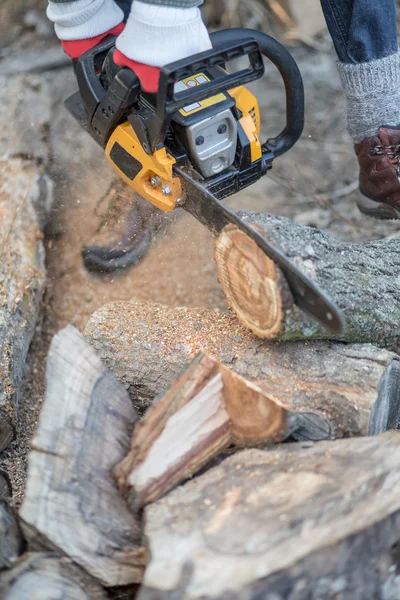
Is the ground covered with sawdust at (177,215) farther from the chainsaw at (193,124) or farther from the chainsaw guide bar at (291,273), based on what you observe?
the chainsaw guide bar at (291,273)

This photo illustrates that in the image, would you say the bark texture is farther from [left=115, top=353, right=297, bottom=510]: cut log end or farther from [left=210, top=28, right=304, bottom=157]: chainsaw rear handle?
[left=210, top=28, right=304, bottom=157]: chainsaw rear handle

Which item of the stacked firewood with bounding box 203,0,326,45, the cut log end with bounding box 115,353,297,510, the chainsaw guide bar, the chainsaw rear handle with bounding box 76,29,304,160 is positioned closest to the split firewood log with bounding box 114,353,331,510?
the cut log end with bounding box 115,353,297,510

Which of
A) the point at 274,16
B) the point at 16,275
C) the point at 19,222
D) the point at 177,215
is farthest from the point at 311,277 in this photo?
the point at 274,16

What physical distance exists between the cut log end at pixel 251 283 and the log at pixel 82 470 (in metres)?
0.43

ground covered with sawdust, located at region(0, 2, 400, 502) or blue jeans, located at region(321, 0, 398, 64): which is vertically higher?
blue jeans, located at region(321, 0, 398, 64)

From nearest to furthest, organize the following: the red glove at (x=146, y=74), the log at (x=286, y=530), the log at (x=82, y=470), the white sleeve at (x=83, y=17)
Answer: the log at (x=286, y=530), the log at (x=82, y=470), the red glove at (x=146, y=74), the white sleeve at (x=83, y=17)

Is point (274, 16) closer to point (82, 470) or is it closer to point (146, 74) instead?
point (146, 74)

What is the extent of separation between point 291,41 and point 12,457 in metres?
3.13

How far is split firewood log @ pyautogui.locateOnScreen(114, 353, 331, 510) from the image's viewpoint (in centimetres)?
134

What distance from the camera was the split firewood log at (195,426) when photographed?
4.39ft

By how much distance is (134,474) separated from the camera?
4.32ft

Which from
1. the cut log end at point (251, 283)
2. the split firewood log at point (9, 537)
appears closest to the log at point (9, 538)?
the split firewood log at point (9, 537)

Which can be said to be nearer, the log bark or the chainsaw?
the log bark

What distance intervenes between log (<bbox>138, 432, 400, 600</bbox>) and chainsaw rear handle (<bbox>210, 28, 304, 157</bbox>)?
1248mm
